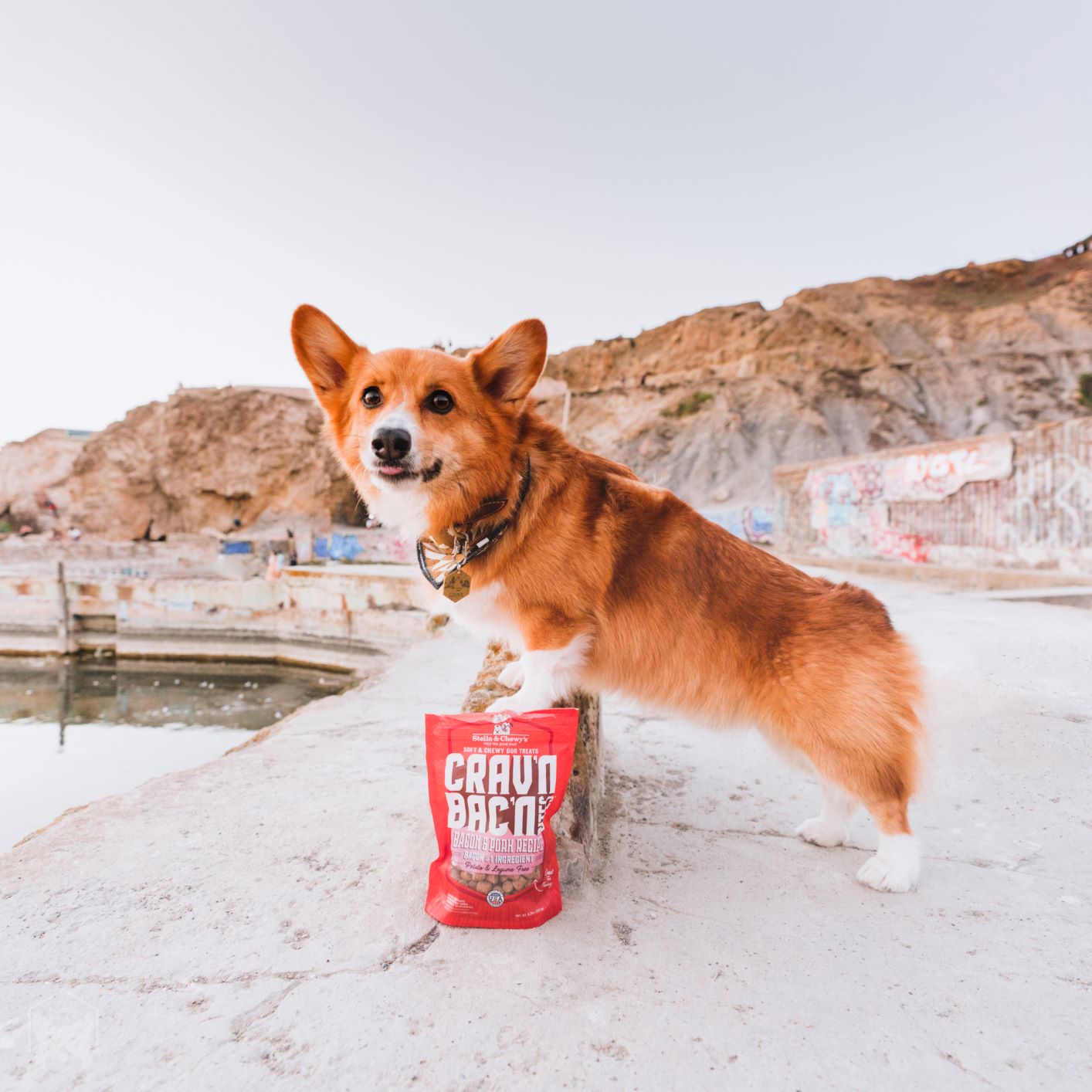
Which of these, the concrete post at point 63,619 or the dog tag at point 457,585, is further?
the concrete post at point 63,619

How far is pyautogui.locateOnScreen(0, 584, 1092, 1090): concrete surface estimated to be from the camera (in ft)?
3.90

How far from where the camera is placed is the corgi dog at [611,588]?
1.85 meters

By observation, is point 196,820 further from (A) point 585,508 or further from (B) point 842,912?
(B) point 842,912

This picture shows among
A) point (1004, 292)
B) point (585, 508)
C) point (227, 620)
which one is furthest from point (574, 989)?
point (1004, 292)

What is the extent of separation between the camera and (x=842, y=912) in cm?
175

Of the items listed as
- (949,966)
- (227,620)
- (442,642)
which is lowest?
(227,620)

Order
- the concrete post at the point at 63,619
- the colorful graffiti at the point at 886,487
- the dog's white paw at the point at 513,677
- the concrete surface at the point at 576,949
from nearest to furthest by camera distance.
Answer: the concrete surface at the point at 576,949 → the dog's white paw at the point at 513,677 → the colorful graffiti at the point at 886,487 → the concrete post at the point at 63,619

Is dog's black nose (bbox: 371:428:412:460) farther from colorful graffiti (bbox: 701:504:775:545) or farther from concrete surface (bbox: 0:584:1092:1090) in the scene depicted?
colorful graffiti (bbox: 701:504:775:545)

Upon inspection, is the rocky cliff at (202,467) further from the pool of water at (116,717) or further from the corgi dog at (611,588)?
the corgi dog at (611,588)

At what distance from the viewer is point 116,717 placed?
554 inches

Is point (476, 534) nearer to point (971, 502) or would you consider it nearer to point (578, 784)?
point (578, 784)

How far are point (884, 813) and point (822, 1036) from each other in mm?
817

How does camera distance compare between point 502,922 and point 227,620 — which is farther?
point 227,620

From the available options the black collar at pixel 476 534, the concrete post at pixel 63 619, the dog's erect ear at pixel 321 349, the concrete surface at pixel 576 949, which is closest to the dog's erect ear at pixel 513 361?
the black collar at pixel 476 534
